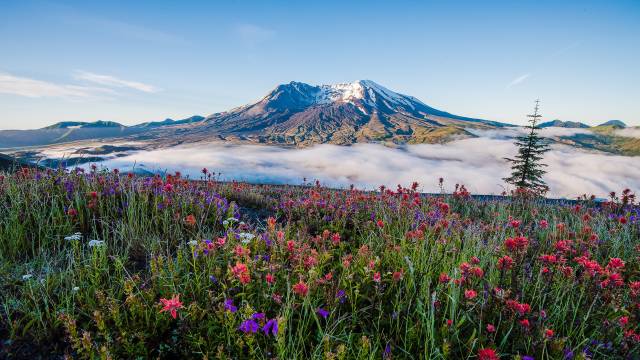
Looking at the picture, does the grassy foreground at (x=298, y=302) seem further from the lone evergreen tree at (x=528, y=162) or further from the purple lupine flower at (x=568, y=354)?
the lone evergreen tree at (x=528, y=162)

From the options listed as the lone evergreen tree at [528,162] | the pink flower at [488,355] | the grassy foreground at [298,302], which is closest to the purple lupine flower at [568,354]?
the grassy foreground at [298,302]

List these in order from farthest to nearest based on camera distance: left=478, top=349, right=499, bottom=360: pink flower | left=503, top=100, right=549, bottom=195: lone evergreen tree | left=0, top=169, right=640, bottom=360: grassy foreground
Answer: left=503, top=100, right=549, bottom=195: lone evergreen tree < left=0, top=169, right=640, bottom=360: grassy foreground < left=478, top=349, right=499, bottom=360: pink flower

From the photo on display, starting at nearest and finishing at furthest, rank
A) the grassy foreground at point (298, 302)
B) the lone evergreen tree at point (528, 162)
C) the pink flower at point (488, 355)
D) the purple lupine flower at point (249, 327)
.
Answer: the pink flower at point (488, 355) → the purple lupine flower at point (249, 327) → the grassy foreground at point (298, 302) → the lone evergreen tree at point (528, 162)

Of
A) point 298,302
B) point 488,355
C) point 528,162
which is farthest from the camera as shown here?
point 528,162

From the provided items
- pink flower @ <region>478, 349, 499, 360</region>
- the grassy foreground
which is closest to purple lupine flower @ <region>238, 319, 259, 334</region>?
the grassy foreground

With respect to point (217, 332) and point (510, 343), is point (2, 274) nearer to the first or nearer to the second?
point (217, 332)

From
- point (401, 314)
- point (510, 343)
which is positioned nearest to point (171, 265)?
point (401, 314)

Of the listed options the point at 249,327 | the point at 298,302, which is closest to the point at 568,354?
the point at 298,302

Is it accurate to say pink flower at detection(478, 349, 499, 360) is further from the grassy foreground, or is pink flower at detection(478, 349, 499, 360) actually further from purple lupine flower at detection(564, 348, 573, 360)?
purple lupine flower at detection(564, 348, 573, 360)

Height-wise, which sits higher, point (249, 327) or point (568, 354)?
point (249, 327)

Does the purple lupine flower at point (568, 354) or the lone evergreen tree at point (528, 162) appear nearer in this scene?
the purple lupine flower at point (568, 354)

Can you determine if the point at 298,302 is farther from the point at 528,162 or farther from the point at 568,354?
the point at 528,162

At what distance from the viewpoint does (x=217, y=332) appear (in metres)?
2.74

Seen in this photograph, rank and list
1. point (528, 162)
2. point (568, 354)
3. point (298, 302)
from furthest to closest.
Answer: point (528, 162) → point (298, 302) → point (568, 354)
